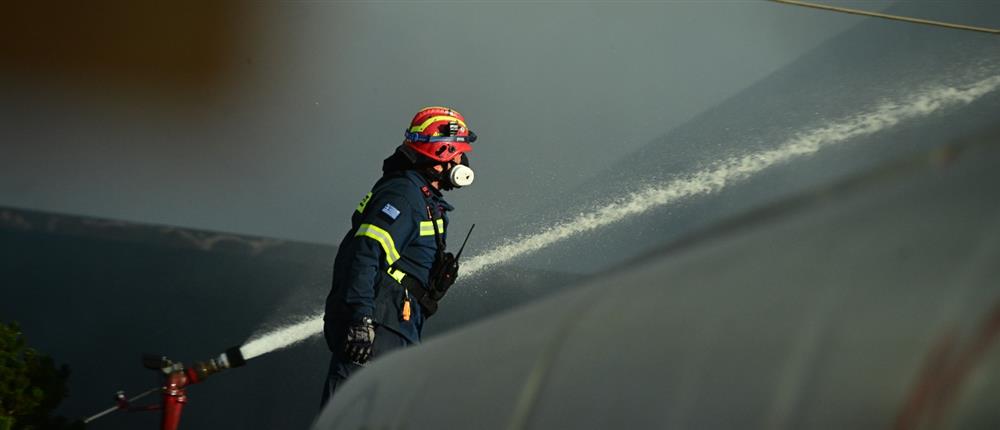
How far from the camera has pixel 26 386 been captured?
377 centimetres

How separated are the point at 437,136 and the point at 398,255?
467 mm

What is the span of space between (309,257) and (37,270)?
1043mm

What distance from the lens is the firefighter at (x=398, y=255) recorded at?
11.1ft

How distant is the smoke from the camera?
508cm

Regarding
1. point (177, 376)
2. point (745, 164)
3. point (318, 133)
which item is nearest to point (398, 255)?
point (177, 376)

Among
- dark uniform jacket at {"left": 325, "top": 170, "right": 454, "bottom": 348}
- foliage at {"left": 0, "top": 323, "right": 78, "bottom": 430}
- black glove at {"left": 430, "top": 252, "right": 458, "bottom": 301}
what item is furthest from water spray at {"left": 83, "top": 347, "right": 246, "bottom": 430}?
black glove at {"left": 430, "top": 252, "right": 458, "bottom": 301}

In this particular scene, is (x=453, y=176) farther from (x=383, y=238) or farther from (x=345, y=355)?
(x=345, y=355)

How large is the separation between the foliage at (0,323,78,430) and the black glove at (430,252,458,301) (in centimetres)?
130

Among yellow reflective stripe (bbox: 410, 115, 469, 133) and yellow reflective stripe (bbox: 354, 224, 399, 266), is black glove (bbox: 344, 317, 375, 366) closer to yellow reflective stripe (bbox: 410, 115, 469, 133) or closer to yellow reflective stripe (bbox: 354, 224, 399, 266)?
yellow reflective stripe (bbox: 354, 224, 399, 266)

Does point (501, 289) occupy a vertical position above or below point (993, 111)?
below

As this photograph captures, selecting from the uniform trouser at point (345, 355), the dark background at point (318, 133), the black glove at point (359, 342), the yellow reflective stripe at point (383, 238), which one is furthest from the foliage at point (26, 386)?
the yellow reflective stripe at point (383, 238)

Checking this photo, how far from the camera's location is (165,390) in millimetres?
3670

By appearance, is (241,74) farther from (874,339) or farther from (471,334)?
(874,339)

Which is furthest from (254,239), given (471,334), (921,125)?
(471,334)
